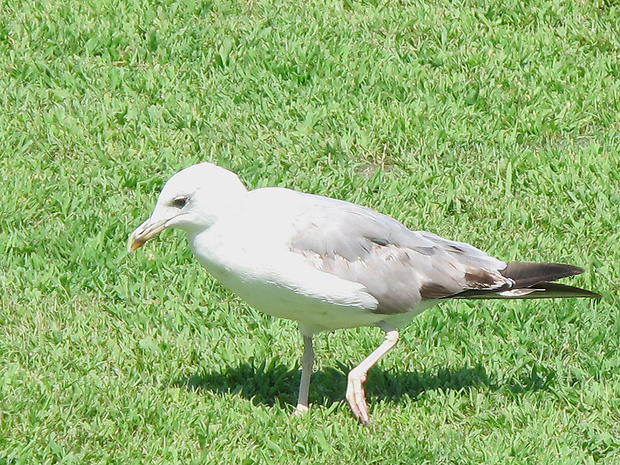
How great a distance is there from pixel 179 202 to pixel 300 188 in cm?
233

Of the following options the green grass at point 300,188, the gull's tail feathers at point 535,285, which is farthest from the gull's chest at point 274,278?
the gull's tail feathers at point 535,285

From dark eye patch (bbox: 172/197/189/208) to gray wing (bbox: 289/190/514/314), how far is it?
1.75 feet

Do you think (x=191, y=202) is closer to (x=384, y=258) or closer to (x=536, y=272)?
(x=384, y=258)

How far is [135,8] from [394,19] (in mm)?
2107

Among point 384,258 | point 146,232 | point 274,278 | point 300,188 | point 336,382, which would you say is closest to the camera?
point 274,278

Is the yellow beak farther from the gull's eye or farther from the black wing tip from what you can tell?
the black wing tip

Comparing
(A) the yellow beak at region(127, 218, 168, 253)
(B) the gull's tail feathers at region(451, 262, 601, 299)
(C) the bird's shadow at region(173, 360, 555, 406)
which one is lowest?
(C) the bird's shadow at region(173, 360, 555, 406)

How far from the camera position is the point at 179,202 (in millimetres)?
5219

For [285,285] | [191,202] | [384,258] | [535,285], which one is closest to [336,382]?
[384,258]

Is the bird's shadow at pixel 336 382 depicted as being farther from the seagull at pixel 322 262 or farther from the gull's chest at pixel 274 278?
the gull's chest at pixel 274 278

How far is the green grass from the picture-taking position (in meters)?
5.30

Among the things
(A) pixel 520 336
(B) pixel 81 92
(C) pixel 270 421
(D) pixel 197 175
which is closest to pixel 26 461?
(C) pixel 270 421

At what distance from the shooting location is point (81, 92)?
8328 mm

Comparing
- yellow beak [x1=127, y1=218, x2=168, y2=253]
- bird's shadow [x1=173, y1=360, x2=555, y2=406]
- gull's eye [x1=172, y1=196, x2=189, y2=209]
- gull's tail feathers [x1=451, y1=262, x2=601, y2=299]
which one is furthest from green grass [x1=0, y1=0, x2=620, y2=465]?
gull's eye [x1=172, y1=196, x2=189, y2=209]
